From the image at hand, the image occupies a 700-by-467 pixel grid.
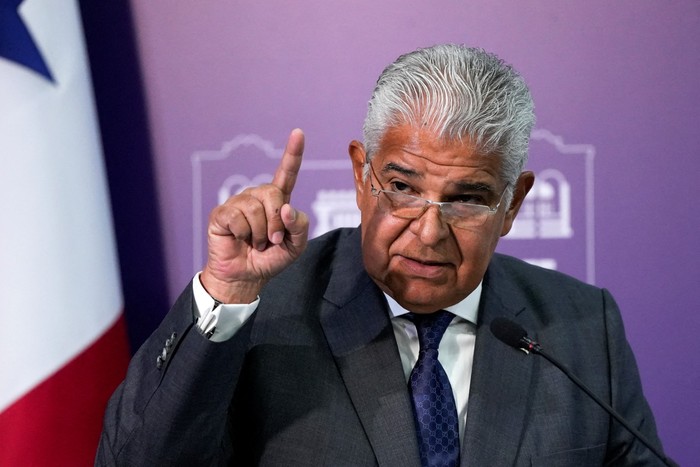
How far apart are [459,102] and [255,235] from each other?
48 cm

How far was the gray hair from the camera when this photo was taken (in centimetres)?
162

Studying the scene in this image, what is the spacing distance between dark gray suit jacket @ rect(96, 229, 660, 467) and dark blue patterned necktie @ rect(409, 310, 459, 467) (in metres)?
0.04

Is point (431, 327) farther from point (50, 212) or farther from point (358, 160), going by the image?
point (50, 212)

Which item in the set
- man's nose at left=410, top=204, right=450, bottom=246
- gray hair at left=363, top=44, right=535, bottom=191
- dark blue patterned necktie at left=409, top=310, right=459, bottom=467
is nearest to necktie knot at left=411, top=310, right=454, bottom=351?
dark blue patterned necktie at left=409, top=310, right=459, bottom=467

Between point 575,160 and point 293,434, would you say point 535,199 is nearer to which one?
point 575,160

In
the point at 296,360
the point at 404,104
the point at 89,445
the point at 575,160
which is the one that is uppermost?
the point at 404,104

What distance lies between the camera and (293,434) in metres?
1.62

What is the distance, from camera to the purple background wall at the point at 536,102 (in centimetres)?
244

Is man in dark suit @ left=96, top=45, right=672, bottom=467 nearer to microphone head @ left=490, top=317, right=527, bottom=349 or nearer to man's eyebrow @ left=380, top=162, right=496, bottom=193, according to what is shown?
man's eyebrow @ left=380, top=162, right=496, bottom=193

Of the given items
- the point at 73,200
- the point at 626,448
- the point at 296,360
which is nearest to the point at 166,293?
the point at 73,200

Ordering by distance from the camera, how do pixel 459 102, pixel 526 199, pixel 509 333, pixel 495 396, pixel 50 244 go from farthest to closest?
pixel 526 199, pixel 50 244, pixel 495 396, pixel 459 102, pixel 509 333

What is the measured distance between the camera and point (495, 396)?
1.73 meters

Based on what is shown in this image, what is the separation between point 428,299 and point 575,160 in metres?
1.02

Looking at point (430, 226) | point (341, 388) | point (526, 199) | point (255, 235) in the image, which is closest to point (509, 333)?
point (430, 226)
